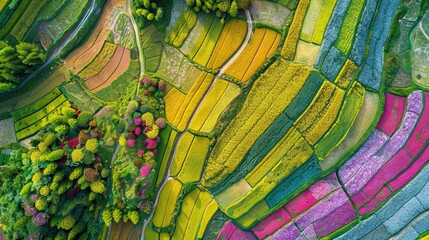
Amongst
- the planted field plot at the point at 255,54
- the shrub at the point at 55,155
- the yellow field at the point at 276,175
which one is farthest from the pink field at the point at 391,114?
the shrub at the point at 55,155

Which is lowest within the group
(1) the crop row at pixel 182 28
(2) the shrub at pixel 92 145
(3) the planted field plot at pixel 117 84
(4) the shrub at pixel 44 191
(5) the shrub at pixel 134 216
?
(5) the shrub at pixel 134 216

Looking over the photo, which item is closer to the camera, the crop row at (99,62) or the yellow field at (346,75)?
the yellow field at (346,75)

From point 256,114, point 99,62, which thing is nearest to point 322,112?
point 256,114

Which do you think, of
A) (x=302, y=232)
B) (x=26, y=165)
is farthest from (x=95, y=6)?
(x=302, y=232)

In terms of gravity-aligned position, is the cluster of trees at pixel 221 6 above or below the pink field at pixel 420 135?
above

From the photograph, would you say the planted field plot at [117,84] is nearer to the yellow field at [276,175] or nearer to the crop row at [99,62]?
the crop row at [99,62]

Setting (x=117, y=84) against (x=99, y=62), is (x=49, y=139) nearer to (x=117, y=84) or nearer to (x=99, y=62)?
(x=117, y=84)

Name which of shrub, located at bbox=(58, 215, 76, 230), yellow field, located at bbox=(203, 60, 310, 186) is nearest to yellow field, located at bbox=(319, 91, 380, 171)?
yellow field, located at bbox=(203, 60, 310, 186)
